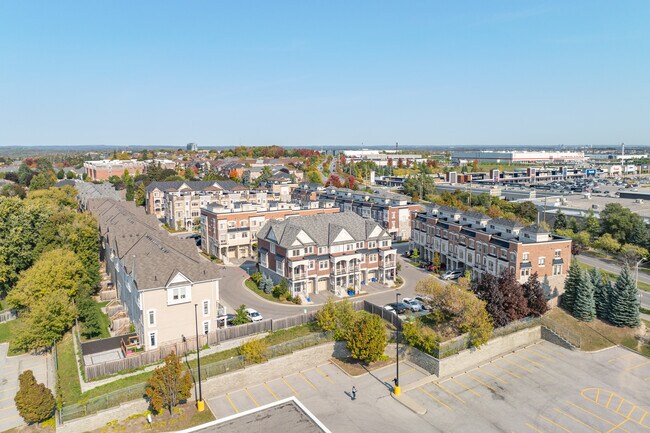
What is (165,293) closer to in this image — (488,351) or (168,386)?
(168,386)

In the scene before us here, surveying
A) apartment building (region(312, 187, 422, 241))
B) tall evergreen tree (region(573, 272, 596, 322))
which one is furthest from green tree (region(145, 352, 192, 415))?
apartment building (region(312, 187, 422, 241))

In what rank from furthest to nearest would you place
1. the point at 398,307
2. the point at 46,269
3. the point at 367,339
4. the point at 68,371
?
1. the point at 398,307
2. the point at 46,269
3. the point at 367,339
4. the point at 68,371

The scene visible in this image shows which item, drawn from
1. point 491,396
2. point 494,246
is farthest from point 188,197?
point 491,396

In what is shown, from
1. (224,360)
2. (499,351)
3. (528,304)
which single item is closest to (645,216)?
(528,304)

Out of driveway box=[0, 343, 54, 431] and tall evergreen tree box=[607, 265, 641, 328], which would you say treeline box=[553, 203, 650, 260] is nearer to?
tall evergreen tree box=[607, 265, 641, 328]

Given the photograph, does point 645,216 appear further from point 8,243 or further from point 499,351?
point 8,243

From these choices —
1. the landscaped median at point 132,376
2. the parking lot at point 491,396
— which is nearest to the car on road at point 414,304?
the parking lot at point 491,396
